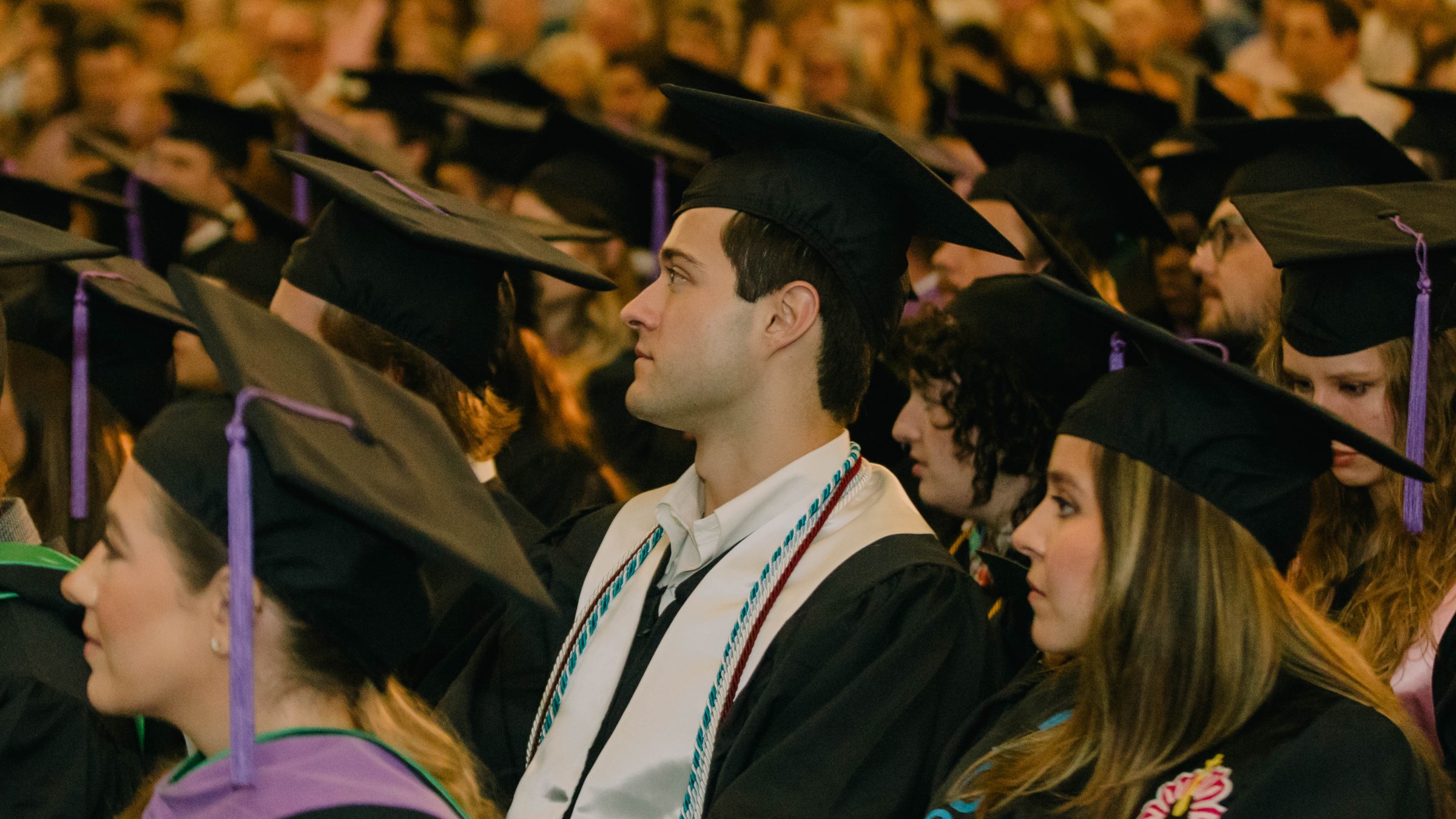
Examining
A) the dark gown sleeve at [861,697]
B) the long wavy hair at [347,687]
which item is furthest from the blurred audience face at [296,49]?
the long wavy hair at [347,687]

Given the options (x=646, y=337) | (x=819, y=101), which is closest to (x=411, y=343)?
(x=646, y=337)

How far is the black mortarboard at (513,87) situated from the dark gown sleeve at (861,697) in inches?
189

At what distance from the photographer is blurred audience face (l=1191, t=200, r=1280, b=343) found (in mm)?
3715

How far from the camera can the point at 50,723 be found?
7.43 feet

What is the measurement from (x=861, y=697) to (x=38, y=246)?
1.69m

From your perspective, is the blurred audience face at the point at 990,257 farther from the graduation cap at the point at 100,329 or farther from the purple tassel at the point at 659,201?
the graduation cap at the point at 100,329

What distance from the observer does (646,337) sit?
2709 mm

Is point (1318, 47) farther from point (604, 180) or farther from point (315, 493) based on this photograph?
point (315, 493)

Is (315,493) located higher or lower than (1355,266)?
higher

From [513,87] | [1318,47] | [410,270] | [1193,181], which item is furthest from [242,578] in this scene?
[1318,47]

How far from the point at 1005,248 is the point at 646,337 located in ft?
2.16

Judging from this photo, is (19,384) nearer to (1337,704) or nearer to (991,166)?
(1337,704)

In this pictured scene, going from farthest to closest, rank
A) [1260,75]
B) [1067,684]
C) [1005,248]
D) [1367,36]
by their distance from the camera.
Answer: [1260,75]
[1367,36]
[1005,248]
[1067,684]

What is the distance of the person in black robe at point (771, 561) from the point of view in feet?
7.70
